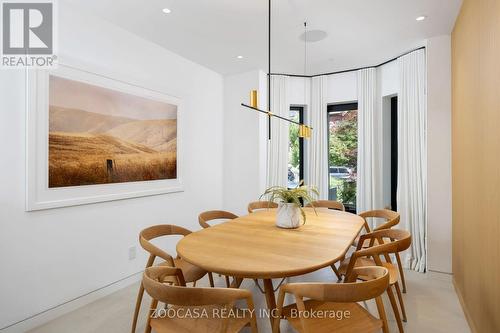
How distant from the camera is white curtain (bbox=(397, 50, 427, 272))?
3529 millimetres

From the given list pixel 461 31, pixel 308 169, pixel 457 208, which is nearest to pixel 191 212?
pixel 308 169

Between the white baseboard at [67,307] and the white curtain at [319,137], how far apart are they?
3.11 metres

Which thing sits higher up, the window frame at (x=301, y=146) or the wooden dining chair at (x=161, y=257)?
the window frame at (x=301, y=146)

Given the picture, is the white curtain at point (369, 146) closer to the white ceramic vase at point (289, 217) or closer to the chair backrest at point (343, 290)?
the white ceramic vase at point (289, 217)

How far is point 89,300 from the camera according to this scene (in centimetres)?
271

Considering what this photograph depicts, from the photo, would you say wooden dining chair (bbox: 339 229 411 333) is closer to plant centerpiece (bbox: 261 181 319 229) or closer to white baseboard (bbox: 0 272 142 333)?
plant centerpiece (bbox: 261 181 319 229)

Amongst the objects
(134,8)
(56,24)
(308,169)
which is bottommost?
(308,169)

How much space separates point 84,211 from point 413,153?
154 inches

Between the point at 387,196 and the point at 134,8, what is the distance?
165 inches

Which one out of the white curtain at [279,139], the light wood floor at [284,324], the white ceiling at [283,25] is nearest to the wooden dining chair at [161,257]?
the light wood floor at [284,324]

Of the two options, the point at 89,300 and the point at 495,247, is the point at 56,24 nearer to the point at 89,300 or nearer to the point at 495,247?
the point at 89,300

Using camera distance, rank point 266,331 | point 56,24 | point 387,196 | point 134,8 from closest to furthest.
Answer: point 266,331 → point 56,24 → point 134,8 → point 387,196

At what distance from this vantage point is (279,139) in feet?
15.4

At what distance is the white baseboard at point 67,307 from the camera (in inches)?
87.9
